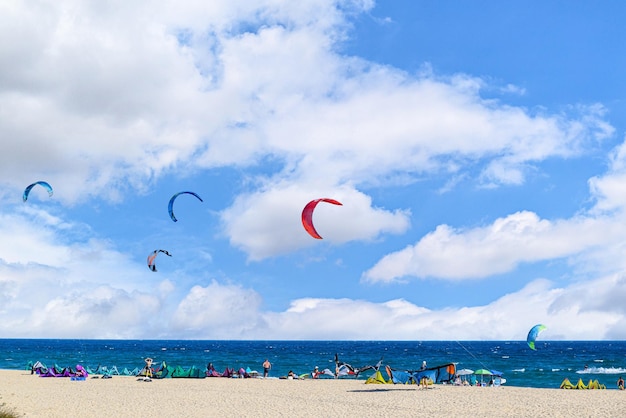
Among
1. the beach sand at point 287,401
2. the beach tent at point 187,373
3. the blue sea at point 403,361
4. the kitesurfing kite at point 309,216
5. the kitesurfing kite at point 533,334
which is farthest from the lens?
the blue sea at point 403,361

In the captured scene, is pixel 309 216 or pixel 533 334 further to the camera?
pixel 533 334

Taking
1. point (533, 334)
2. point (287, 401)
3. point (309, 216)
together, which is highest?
point (309, 216)

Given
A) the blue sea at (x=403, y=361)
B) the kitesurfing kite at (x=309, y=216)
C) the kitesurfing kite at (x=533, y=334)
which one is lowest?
the blue sea at (x=403, y=361)

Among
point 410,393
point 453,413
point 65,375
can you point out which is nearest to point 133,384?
point 65,375

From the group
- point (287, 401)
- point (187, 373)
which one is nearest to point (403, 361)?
point (187, 373)

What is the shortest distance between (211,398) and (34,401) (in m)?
6.60

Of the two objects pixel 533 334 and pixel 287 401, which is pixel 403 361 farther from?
pixel 287 401

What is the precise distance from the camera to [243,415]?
734 inches

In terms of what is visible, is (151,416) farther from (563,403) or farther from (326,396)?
(563,403)

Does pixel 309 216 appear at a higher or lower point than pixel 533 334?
higher

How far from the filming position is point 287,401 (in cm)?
2267

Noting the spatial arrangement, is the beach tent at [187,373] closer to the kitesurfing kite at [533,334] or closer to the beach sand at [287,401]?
the beach sand at [287,401]

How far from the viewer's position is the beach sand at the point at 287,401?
1934 cm

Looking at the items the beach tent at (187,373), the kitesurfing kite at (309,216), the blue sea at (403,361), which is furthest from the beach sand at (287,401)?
the blue sea at (403,361)
